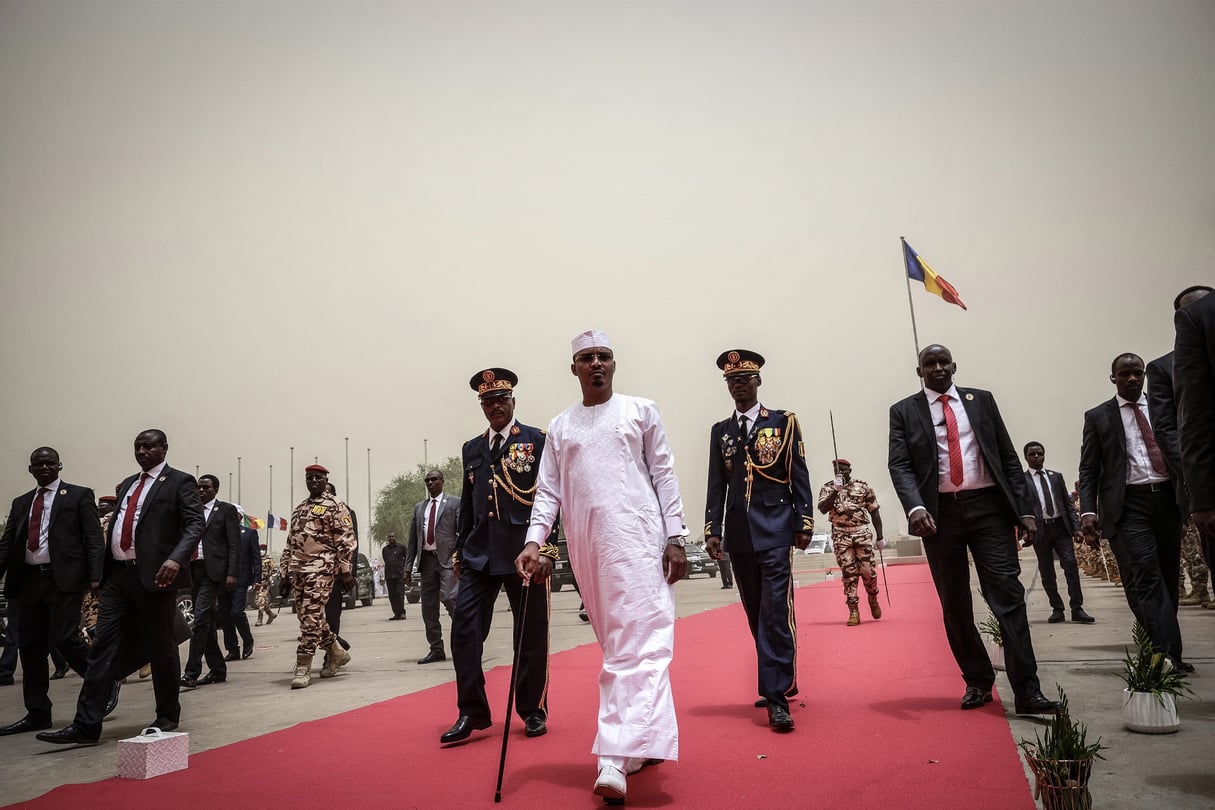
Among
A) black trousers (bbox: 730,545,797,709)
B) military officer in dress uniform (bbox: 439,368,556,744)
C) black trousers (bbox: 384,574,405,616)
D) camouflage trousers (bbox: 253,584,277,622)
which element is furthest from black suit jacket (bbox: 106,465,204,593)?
camouflage trousers (bbox: 253,584,277,622)

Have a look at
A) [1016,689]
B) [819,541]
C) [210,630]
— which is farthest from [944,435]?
[819,541]

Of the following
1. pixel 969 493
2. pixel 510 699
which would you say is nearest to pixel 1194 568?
pixel 969 493

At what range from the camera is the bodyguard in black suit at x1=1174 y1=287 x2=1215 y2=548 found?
3094 millimetres

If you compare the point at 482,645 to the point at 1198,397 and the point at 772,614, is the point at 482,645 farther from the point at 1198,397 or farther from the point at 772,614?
the point at 1198,397

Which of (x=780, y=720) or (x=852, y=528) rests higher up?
(x=852, y=528)

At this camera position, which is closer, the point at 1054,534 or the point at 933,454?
the point at 933,454

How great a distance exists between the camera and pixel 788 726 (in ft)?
15.8

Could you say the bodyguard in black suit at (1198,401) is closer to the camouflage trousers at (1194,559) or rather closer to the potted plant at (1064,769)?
the potted plant at (1064,769)

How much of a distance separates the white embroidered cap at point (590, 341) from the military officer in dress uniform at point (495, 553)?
4.21ft

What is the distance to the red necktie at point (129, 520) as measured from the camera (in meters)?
6.10

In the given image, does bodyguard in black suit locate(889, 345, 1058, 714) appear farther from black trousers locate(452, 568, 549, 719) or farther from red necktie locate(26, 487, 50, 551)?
red necktie locate(26, 487, 50, 551)

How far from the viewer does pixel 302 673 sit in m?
8.24

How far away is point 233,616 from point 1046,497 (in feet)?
32.4

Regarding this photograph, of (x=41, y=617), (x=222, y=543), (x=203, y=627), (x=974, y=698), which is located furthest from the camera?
(x=222, y=543)
